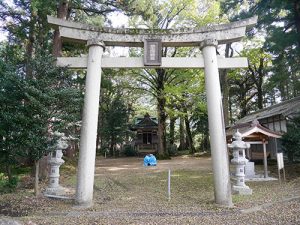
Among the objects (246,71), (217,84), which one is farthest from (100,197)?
(246,71)

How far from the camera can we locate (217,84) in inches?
319

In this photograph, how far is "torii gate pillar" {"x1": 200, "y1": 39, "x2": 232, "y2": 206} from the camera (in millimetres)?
7535

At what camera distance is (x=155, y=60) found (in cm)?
823

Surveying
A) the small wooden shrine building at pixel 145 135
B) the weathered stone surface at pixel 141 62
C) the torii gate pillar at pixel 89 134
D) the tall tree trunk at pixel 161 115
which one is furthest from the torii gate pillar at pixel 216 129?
the small wooden shrine building at pixel 145 135

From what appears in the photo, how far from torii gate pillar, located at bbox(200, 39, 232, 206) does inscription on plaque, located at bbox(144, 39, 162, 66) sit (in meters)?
1.31

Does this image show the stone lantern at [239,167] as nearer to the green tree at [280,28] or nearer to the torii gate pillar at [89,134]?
the torii gate pillar at [89,134]

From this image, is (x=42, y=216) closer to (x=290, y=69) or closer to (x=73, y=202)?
(x=73, y=202)

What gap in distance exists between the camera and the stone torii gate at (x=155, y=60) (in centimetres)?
769

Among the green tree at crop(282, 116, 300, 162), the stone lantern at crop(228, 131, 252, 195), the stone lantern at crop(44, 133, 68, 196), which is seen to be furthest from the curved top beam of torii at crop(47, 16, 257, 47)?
the green tree at crop(282, 116, 300, 162)

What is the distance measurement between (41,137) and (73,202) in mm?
2081

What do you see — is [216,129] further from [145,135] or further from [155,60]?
[145,135]

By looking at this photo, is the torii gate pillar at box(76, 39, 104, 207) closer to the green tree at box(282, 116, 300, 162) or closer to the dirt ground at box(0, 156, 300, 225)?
the dirt ground at box(0, 156, 300, 225)

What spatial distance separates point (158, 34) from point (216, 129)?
3273 mm

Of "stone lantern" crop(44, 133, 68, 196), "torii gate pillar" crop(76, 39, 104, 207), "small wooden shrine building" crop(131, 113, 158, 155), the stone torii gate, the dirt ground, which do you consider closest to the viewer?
the dirt ground
